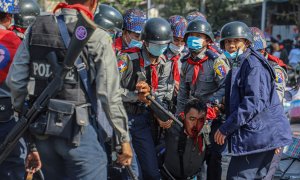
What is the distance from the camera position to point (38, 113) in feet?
11.6

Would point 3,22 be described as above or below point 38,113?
above

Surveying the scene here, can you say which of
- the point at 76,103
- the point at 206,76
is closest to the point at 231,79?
the point at 206,76

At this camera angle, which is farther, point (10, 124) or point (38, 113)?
point (10, 124)

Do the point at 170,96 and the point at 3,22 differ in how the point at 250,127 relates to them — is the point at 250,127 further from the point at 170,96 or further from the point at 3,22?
the point at 3,22

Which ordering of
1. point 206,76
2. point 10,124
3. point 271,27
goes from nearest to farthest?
point 10,124 < point 206,76 < point 271,27

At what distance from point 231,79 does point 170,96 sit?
138 centimetres

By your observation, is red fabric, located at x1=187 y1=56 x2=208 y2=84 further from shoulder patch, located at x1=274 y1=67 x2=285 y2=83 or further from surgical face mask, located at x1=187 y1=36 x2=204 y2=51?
shoulder patch, located at x1=274 y1=67 x2=285 y2=83

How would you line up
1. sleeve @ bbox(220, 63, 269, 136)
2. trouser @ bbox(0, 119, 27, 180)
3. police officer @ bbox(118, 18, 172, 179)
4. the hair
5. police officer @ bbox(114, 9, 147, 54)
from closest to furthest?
sleeve @ bbox(220, 63, 269, 136) → trouser @ bbox(0, 119, 27, 180) → police officer @ bbox(118, 18, 172, 179) → the hair → police officer @ bbox(114, 9, 147, 54)

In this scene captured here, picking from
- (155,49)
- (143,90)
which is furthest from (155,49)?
(143,90)

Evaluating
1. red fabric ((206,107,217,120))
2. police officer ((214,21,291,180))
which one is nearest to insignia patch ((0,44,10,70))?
police officer ((214,21,291,180))

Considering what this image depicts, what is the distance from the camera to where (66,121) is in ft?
11.3

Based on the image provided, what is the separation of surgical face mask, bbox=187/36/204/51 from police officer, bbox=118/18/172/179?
32cm

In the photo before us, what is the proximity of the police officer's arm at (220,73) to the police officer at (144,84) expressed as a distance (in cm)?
57

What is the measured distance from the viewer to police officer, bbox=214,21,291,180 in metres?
4.26
